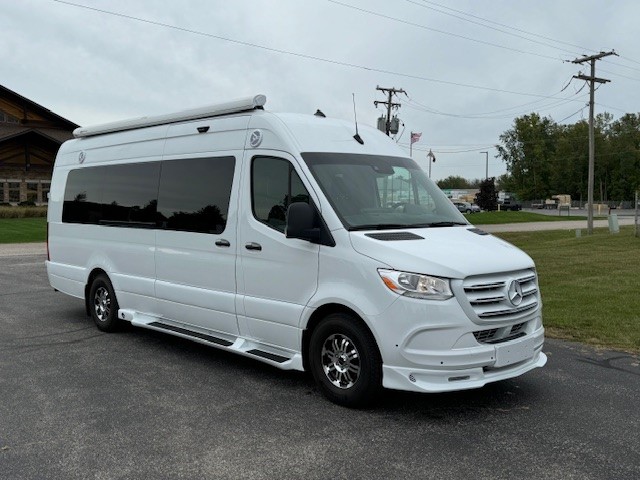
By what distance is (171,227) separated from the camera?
6.82 meters

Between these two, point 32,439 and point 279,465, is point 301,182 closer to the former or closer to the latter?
point 279,465

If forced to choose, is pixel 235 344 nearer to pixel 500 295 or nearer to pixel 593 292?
pixel 500 295

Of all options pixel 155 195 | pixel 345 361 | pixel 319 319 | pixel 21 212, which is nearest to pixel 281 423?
pixel 345 361

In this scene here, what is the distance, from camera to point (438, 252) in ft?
15.3

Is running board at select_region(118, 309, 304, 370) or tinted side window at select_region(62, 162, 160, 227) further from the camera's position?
tinted side window at select_region(62, 162, 160, 227)

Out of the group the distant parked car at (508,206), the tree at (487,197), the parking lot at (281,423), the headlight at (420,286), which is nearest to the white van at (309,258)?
the headlight at (420,286)

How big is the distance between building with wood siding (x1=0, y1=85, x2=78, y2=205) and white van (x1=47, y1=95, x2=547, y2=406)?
3492 cm

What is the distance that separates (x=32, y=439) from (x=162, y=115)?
419cm

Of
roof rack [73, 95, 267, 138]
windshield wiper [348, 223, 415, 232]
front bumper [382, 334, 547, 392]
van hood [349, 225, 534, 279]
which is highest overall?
roof rack [73, 95, 267, 138]

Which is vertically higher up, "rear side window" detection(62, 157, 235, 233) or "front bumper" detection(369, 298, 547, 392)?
"rear side window" detection(62, 157, 235, 233)

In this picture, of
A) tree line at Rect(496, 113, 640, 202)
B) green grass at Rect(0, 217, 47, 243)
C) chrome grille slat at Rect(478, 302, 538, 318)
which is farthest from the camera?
tree line at Rect(496, 113, 640, 202)

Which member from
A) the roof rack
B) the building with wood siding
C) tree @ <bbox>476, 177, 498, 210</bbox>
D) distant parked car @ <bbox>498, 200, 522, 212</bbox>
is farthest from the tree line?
the roof rack

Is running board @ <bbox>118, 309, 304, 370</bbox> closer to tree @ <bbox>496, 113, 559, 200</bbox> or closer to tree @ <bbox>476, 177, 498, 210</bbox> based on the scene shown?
tree @ <bbox>476, 177, 498, 210</bbox>

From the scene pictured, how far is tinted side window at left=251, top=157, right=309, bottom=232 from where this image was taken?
547 cm
